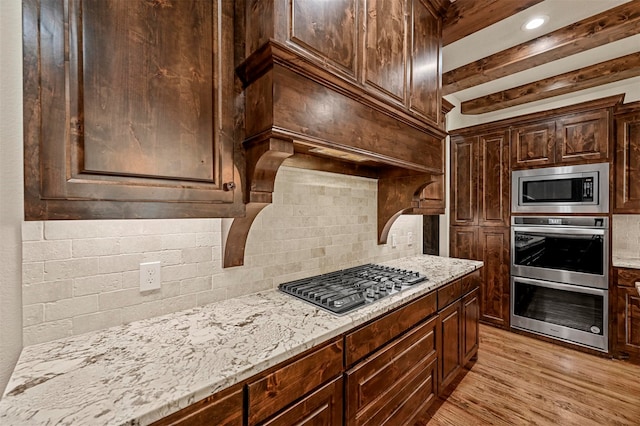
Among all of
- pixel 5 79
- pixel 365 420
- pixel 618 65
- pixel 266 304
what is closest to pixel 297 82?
pixel 5 79

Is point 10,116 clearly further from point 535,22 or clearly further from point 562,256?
point 562,256

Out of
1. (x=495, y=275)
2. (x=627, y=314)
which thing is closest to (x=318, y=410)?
(x=495, y=275)

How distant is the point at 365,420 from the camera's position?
132 centimetres

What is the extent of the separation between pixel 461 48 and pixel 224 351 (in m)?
3.19

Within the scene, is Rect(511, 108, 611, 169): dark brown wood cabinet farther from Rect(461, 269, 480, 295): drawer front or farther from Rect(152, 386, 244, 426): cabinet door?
Rect(152, 386, 244, 426): cabinet door

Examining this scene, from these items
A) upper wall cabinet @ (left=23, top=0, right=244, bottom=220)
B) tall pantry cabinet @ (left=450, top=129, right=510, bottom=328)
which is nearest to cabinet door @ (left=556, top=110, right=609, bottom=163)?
tall pantry cabinet @ (left=450, top=129, right=510, bottom=328)

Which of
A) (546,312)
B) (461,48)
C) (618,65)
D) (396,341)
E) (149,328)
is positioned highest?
(461,48)

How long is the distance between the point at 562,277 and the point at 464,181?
140cm

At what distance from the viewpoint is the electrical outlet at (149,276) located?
1.18m

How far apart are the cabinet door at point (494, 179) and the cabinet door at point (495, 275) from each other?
0.16m

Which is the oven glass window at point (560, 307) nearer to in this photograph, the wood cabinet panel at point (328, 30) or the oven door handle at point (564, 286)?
the oven door handle at point (564, 286)

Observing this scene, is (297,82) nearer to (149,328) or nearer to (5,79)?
(5,79)

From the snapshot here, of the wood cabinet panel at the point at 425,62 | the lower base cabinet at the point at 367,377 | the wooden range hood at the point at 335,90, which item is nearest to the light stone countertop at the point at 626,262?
the lower base cabinet at the point at 367,377

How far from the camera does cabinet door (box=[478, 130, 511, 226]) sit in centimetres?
313
